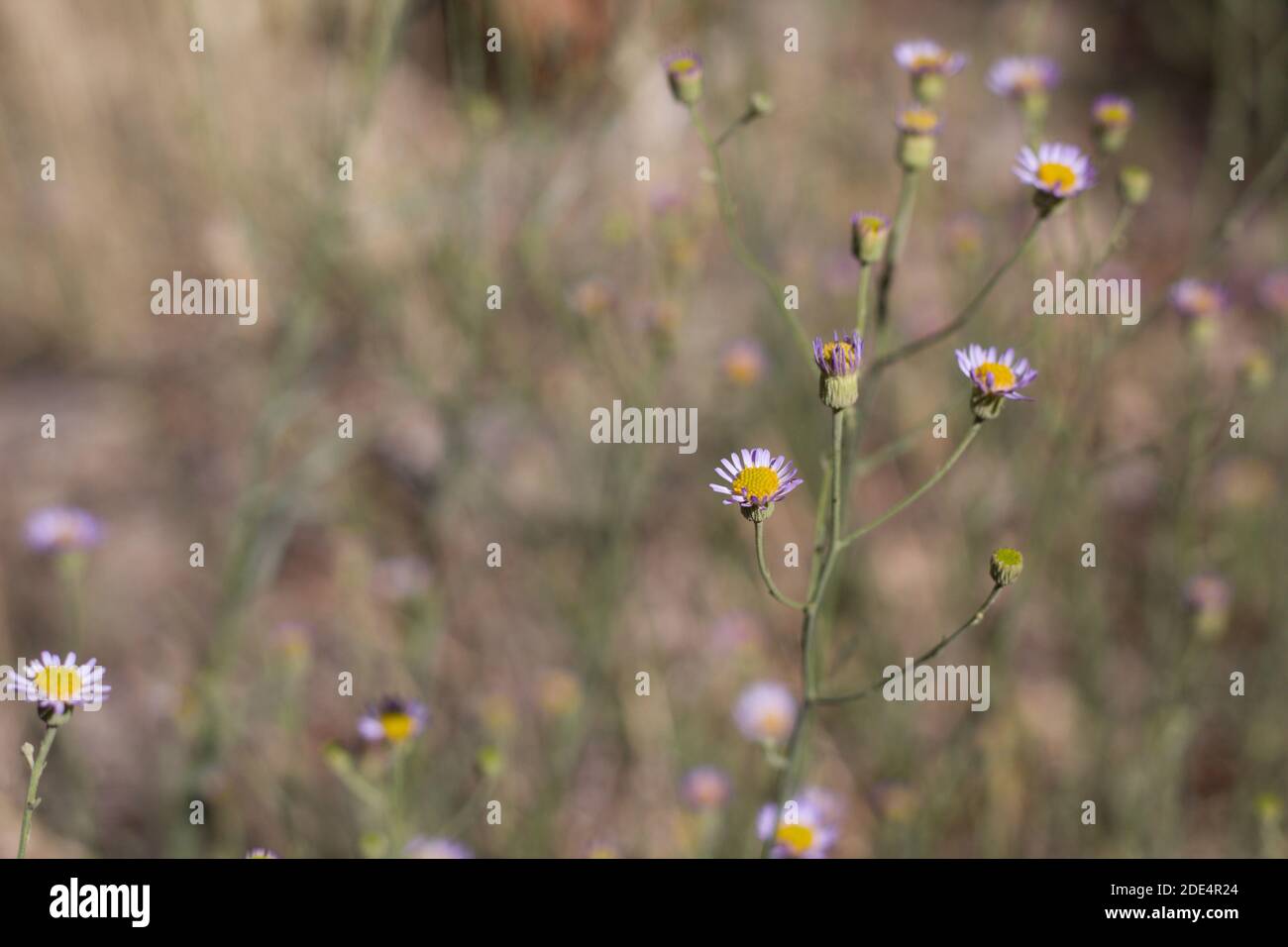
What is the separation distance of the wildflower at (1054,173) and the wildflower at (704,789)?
1178mm

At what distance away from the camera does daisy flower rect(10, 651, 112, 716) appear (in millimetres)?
1300

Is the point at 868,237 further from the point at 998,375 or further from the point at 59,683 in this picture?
the point at 59,683

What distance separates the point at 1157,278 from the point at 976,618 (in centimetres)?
319

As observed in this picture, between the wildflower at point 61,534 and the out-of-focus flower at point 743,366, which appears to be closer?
the wildflower at point 61,534

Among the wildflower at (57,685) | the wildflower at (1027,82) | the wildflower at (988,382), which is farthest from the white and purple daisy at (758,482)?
the wildflower at (1027,82)

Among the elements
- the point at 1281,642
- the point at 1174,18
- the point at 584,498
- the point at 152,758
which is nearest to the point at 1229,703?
the point at 1281,642

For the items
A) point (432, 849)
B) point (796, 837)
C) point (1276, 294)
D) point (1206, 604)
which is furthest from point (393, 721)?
point (1276, 294)

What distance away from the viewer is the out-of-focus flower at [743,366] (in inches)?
107

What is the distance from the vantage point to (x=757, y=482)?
1.29m

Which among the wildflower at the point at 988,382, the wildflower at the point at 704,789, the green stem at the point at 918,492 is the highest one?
the wildflower at the point at 988,382

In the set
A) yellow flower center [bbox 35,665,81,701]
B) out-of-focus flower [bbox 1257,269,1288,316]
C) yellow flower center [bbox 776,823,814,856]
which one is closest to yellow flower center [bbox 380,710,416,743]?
yellow flower center [bbox 35,665,81,701]

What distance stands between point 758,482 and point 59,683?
85 cm

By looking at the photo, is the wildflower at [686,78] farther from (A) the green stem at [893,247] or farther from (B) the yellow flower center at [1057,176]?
(B) the yellow flower center at [1057,176]

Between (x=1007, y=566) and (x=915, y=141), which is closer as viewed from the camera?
(x=1007, y=566)
